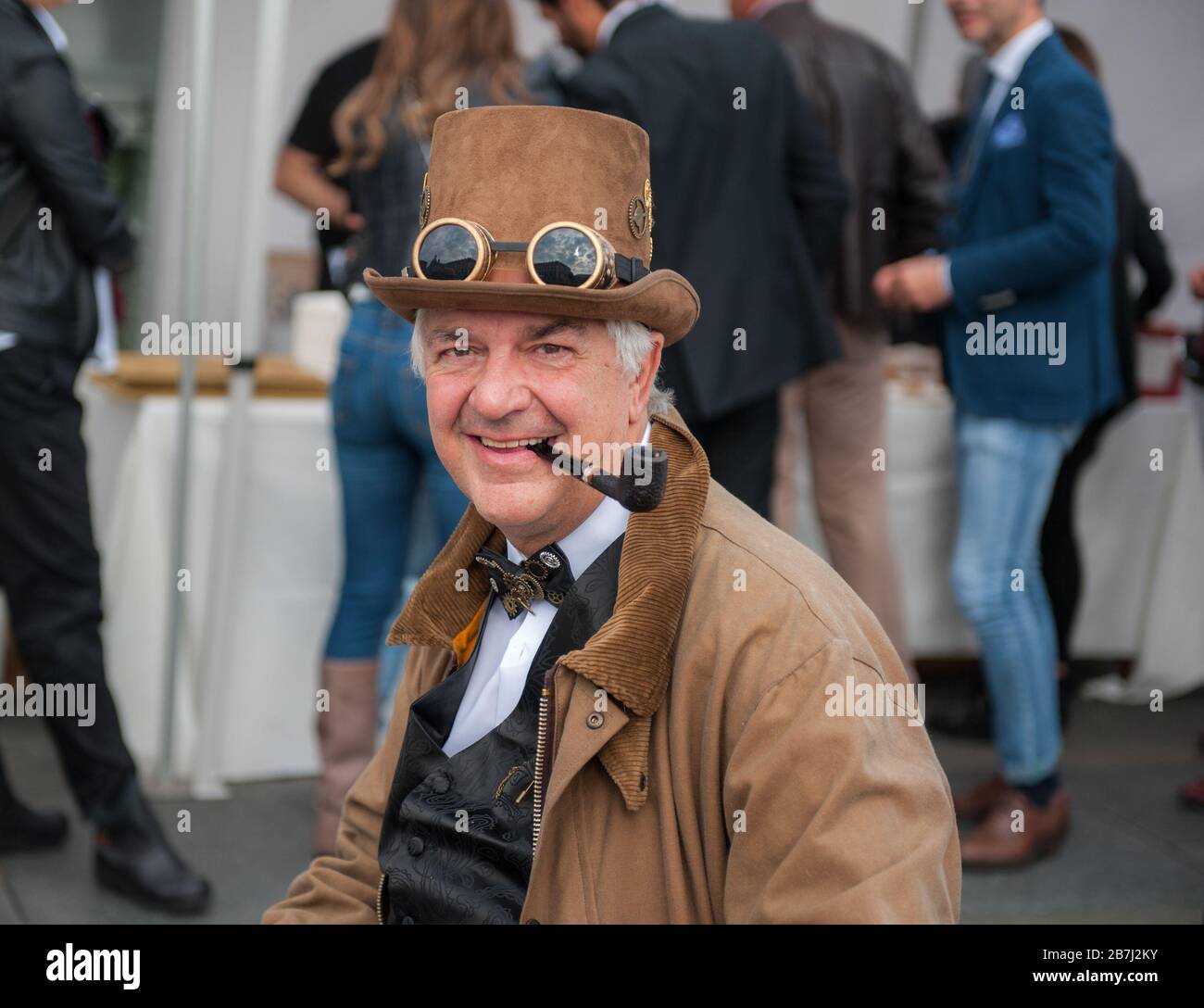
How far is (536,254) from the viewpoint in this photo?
1.50 metres

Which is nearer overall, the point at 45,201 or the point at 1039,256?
the point at 45,201

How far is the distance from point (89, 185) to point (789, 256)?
56.4 inches

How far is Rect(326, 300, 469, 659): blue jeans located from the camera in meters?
3.13

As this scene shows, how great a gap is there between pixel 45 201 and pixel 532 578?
1.83m

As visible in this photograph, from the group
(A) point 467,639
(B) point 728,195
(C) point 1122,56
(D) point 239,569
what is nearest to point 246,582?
Result: (D) point 239,569

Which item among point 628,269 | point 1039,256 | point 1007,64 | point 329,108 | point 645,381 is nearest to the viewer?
point 628,269

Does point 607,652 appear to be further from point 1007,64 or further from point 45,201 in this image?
point 1007,64

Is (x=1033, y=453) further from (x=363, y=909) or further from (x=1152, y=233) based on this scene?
(x=363, y=909)

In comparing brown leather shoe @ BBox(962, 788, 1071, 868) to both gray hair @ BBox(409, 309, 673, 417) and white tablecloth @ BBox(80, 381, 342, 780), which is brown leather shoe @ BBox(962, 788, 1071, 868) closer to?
white tablecloth @ BBox(80, 381, 342, 780)

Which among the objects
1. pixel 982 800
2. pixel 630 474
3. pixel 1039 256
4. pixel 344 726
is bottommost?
pixel 982 800

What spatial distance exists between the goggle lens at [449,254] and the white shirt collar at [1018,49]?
2178 mm

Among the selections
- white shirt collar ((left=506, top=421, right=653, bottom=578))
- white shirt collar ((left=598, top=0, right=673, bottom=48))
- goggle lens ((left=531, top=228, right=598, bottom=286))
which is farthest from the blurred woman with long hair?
goggle lens ((left=531, top=228, right=598, bottom=286))
